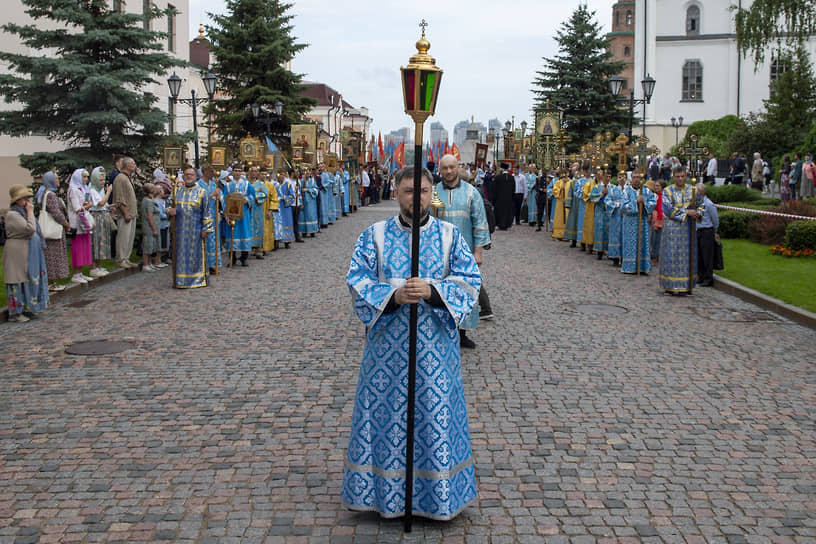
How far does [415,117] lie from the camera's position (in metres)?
4.52

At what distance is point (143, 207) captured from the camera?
16094 mm

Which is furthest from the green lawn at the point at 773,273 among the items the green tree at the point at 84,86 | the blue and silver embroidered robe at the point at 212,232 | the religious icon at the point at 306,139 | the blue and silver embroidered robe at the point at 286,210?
the religious icon at the point at 306,139

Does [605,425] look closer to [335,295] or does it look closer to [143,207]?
[335,295]

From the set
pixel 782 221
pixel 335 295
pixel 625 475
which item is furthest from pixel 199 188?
pixel 782 221

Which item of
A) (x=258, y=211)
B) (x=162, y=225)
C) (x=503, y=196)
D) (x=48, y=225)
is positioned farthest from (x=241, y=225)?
(x=503, y=196)

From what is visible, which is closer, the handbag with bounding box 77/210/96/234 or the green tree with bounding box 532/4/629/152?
the handbag with bounding box 77/210/96/234

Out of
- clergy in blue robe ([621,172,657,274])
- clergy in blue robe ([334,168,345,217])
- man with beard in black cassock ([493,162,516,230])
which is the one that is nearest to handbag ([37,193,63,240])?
clergy in blue robe ([621,172,657,274])

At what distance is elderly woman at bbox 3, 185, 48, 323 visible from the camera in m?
11.1

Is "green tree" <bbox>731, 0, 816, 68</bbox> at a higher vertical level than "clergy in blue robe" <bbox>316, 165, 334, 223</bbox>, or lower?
higher

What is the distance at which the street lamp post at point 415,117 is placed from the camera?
450cm

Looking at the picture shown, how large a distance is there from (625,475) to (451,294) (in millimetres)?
1836

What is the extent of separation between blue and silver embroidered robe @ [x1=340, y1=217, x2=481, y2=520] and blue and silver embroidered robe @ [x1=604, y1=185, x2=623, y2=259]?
510 inches

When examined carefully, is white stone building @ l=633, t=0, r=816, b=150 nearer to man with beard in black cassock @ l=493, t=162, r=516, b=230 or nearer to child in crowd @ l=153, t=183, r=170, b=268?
man with beard in black cassock @ l=493, t=162, r=516, b=230

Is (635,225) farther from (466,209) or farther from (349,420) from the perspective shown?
(349,420)
